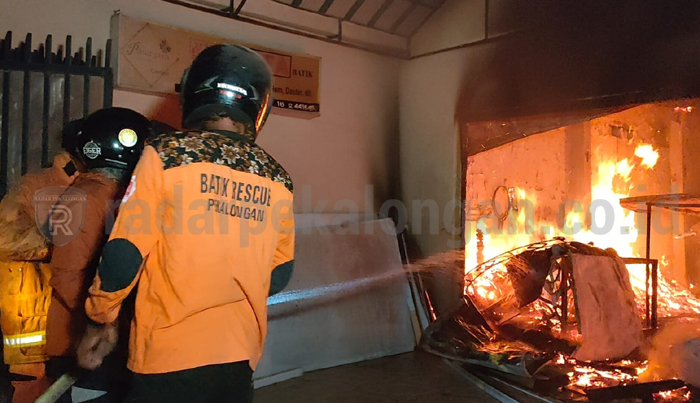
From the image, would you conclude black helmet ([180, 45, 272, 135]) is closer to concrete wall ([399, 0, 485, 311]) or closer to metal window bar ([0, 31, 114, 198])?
metal window bar ([0, 31, 114, 198])

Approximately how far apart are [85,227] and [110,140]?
53 centimetres

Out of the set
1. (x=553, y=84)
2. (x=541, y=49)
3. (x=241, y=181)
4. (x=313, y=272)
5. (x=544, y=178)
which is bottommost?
(x=313, y=272)

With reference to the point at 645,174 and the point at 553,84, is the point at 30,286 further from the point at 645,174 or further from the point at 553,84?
the point at 645,174

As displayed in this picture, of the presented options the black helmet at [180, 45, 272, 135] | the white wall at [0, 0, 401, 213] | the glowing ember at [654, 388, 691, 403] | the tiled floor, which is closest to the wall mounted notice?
the white wall at [0, 0, 401, 213]

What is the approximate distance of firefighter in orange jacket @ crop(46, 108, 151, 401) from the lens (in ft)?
7.27

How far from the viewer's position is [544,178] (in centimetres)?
634

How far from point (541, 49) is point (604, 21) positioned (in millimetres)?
477

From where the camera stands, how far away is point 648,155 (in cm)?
690

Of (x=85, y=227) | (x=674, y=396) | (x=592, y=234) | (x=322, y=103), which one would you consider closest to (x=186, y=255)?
(x=85, y=227)

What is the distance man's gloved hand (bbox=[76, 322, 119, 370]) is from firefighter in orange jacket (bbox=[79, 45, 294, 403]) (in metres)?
0.15

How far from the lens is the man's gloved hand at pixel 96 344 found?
2002 mm

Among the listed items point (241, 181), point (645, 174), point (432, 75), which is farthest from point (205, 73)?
point (645, 174)

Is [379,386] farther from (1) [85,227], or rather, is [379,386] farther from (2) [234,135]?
(2) [234,135]

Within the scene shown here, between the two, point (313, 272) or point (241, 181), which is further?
point (313, 272)
